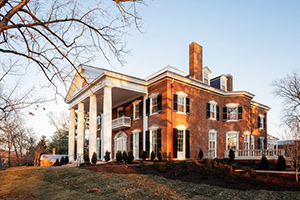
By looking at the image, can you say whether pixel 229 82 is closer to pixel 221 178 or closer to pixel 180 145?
pixel 180 145

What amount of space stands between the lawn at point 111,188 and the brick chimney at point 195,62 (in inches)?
572

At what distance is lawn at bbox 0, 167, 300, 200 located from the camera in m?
8.80

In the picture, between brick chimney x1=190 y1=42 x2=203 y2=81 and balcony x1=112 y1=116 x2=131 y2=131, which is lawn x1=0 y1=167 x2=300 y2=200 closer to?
balcony x1=112 y1=116 x2=131 y2=131

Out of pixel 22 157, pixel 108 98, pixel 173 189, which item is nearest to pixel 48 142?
pixel 22 157

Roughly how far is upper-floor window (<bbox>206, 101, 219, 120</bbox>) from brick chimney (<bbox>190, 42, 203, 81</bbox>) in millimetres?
2686

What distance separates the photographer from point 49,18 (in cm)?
695

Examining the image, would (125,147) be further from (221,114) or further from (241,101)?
(241,101)

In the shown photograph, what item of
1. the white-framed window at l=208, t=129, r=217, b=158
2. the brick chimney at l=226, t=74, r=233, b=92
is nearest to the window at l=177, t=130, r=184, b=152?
the white-framed window at l=208, t=129, r=217, b=158

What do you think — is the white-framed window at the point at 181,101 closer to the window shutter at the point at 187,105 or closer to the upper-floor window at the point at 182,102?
the upper-floor window at the point at 182,102

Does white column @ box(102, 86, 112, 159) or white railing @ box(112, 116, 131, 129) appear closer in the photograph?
white column @ box(102, 86, 112, 159)

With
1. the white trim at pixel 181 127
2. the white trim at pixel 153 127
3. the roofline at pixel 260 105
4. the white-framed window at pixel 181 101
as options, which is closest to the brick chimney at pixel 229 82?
the roofline at pixel 260 105

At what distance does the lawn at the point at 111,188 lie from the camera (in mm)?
8805

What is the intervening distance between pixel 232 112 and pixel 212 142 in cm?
400

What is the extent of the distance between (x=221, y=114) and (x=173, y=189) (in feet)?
54.8
